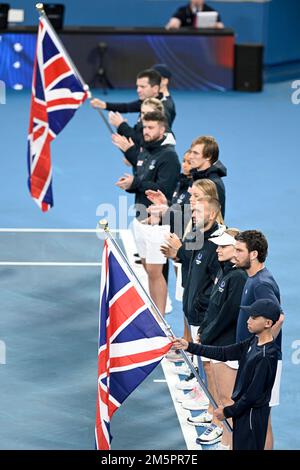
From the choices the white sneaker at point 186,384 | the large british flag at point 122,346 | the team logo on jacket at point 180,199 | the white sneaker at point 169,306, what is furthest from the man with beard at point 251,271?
the white sneaker at point 169,306

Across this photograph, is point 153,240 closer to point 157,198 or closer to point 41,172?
point 157,198

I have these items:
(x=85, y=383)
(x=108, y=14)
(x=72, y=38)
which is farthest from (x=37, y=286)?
(x=108, y=14)

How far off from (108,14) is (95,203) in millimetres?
12392

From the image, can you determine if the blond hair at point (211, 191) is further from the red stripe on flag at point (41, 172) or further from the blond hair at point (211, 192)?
the red stripe on flag at point (41, 172)

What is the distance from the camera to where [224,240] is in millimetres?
9625

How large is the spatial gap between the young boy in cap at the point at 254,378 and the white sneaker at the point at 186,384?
2.48 m

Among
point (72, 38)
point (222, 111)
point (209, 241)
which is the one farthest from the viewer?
point (72, 38)

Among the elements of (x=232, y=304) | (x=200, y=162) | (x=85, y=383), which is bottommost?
(x=85, y=383)

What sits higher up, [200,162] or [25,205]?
[200,162]

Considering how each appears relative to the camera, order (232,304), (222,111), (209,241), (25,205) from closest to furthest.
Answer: (232,304), (209,241), (25,205), (222,111)

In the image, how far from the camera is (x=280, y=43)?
98.1 feet

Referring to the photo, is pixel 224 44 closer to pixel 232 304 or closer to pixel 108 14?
pixel 108 14

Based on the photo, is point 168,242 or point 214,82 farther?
point 214,82

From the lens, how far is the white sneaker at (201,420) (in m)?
10.5
